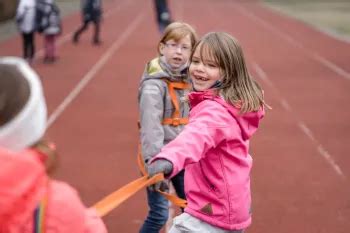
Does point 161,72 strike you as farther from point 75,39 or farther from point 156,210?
point 75,39

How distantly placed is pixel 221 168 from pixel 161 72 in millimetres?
1038

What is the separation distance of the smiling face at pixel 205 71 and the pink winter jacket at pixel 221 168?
9cm

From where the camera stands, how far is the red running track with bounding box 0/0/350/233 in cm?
596

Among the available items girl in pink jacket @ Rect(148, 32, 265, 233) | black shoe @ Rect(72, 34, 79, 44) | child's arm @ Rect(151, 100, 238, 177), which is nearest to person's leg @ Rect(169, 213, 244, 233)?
girl in pink jacket @ Rect(148, 32, 265, 233)

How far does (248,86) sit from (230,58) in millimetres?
160

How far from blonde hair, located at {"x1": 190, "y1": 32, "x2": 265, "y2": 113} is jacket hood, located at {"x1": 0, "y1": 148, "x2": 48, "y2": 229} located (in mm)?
1451

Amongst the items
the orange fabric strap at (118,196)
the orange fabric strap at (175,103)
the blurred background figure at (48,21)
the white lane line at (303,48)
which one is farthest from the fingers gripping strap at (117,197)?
the blurred background figure at (48,21)

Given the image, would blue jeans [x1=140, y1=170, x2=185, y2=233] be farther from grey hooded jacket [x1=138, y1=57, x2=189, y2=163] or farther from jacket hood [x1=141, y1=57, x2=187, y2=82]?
jacket hood [x1=141, y1=57, x2=187, y2=82]

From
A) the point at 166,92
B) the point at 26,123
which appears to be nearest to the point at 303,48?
the point at 166,92

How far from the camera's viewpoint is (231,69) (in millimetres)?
3242

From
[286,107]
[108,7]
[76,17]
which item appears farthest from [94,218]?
[108,7]

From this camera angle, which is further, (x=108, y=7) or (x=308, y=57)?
(x=108, y=7)

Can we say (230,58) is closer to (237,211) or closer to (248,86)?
(248,86)

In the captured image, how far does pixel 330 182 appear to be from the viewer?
6.66 metres
